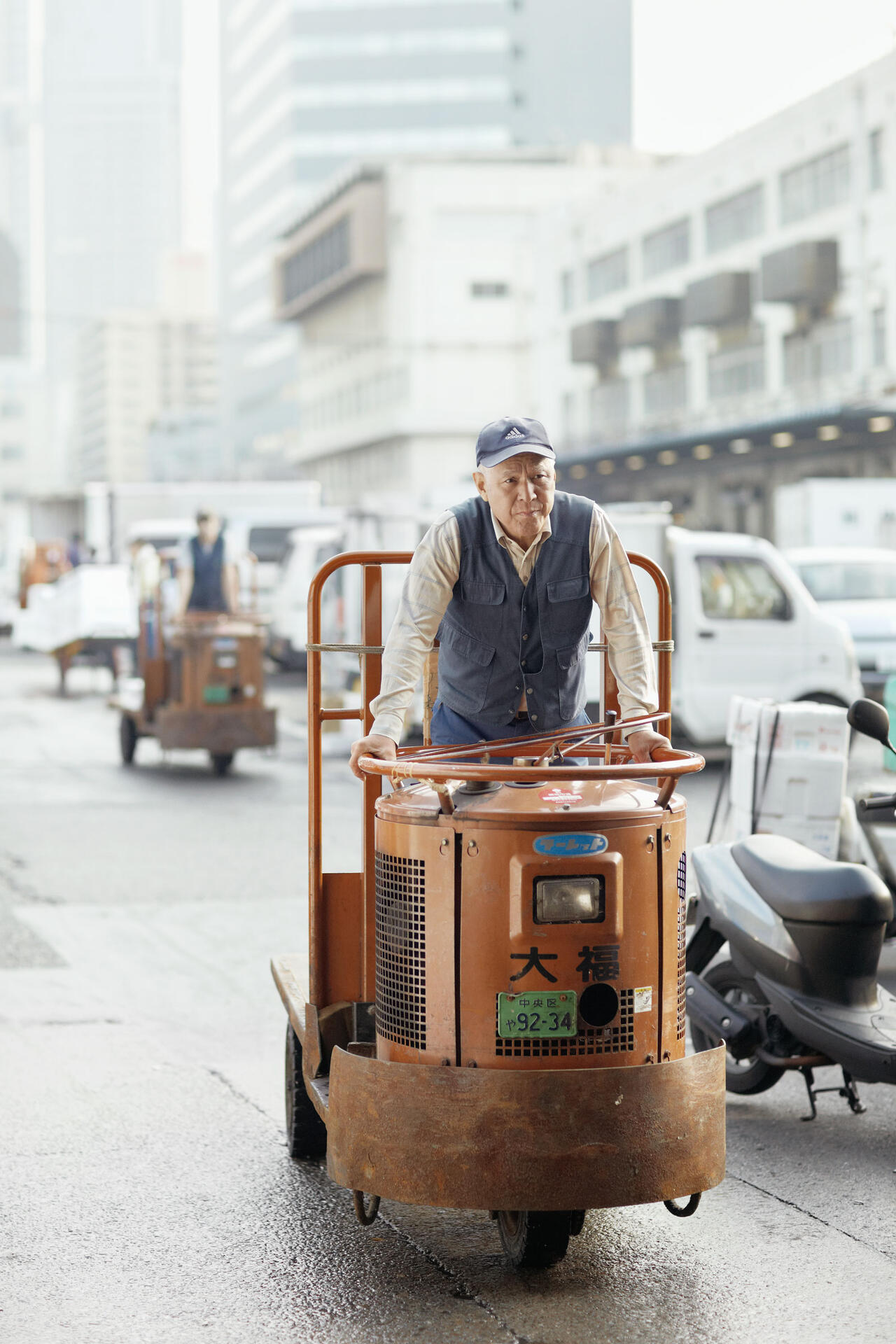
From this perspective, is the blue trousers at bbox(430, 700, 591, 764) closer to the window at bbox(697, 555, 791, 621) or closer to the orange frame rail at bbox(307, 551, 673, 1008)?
the orange frame rail at bbox(307, 551, 673, 1008)

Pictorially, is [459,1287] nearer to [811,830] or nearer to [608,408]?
[811,830]

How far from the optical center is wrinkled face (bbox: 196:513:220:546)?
47.4 ft

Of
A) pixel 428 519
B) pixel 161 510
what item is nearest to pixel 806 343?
pixel 161 510

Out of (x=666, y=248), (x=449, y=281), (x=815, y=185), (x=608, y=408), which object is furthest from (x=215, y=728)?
(x=449, y=281)

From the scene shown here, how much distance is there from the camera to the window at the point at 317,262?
91.6m

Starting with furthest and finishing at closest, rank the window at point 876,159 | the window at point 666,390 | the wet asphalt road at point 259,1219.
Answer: the window at point 666,390
the window at point 876,159
the wet asphalt road at point 259,1219

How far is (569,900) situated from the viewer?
12.8 feet

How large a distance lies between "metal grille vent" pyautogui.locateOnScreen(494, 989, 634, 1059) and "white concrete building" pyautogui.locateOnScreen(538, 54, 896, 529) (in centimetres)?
3661

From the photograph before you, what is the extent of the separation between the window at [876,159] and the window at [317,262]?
152 ft

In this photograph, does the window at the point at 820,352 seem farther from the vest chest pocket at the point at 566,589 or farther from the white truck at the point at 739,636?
the vest chest pocket at the point at 566,589

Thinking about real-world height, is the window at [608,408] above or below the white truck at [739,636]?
above

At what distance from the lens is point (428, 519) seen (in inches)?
762

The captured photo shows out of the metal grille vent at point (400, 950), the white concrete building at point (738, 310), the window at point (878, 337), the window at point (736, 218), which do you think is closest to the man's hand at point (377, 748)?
the metal grille vent at point (400, 950)

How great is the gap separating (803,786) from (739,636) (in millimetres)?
7545
